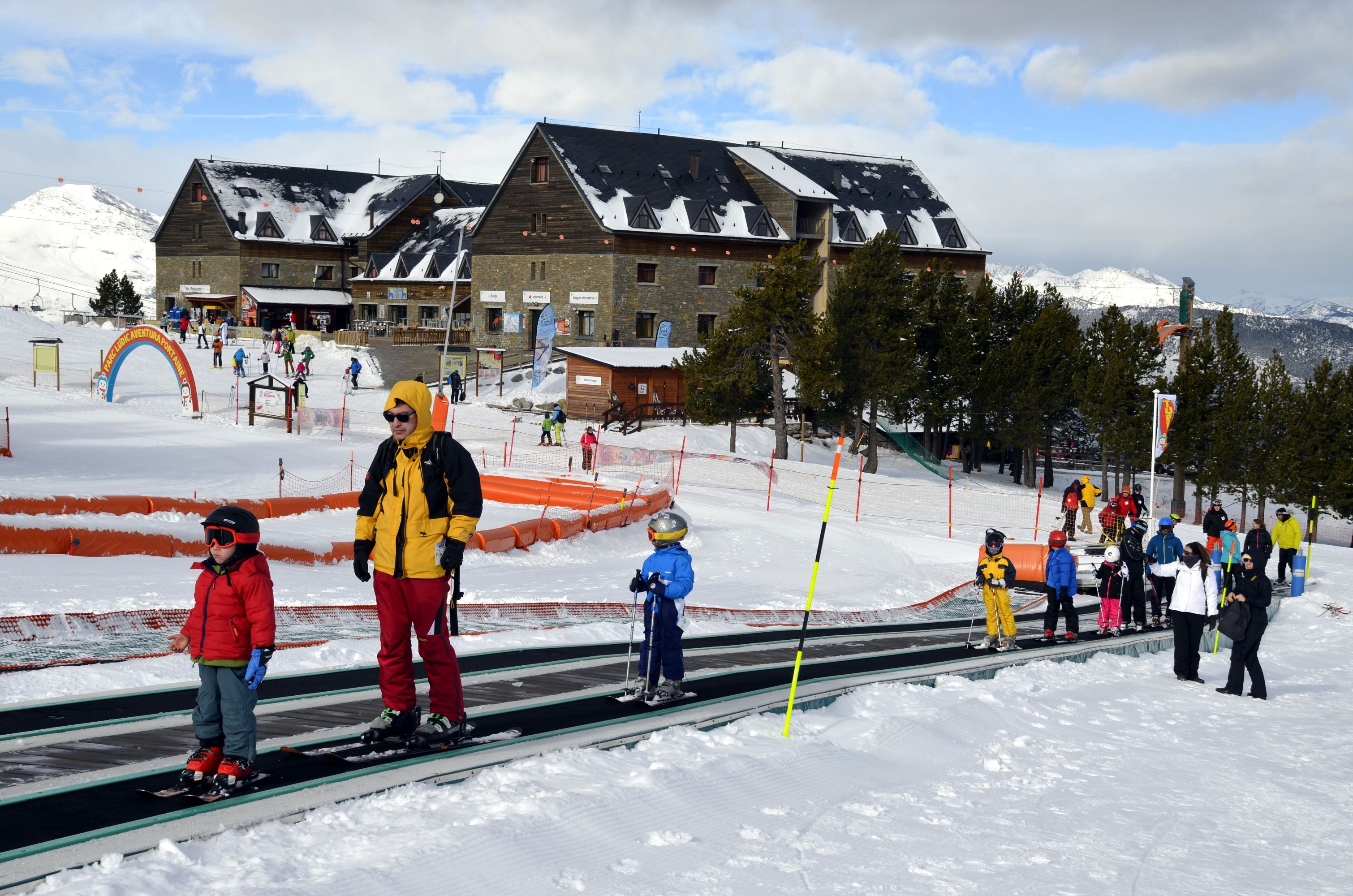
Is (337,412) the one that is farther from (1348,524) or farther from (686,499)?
(1348,524)

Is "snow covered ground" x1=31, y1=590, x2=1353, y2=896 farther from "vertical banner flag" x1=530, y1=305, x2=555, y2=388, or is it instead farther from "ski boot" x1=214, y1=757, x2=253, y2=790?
"vertical banner flag" x1=530, y1=305, x2=555, y2=388

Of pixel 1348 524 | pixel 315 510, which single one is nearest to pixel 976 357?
pixel 1348 524

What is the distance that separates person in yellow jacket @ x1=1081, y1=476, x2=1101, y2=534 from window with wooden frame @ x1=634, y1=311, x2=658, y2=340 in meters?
33.9

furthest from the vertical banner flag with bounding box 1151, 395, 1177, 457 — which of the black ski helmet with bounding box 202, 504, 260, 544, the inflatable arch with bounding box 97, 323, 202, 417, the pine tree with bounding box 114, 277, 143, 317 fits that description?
the pine tree with bounding box 114, 277, 143, 317

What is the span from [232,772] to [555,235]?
59902 mm

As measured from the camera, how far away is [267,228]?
7788 centimetres

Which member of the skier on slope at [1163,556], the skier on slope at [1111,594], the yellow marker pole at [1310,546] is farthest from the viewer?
the yellow marker pole at [1310,546]

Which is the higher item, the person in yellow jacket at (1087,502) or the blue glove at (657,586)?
the blue glove at (657,586)

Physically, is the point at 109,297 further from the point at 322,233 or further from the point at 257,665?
the point at 257,665

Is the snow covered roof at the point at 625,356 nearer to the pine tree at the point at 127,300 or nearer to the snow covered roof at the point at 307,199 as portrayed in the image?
the snow covered roof at the point at 307,199

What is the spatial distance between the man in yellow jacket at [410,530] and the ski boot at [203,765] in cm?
103

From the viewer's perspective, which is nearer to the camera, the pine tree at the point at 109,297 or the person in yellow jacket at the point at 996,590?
the person in yellow jacket at the point at 996,590

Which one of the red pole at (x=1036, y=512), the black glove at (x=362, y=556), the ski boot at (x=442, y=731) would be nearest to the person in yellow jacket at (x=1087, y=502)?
the red pole at (x=1036, y=512)

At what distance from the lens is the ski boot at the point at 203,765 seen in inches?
241
